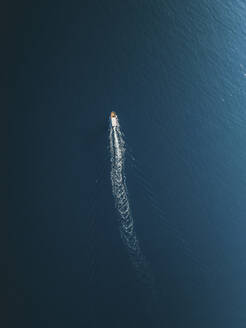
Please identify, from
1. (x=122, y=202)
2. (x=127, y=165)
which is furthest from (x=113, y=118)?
(x=122, y=202)

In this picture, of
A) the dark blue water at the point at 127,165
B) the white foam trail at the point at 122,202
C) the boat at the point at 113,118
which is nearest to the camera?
the dark blue water at the point at 127,165

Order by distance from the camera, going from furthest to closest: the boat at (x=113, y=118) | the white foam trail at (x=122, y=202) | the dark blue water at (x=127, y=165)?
the boat at (x=113, y=118), the white foam trail at (x=122, y=202), the dark blue water at (x=127, y=165)

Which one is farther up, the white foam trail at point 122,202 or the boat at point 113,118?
the boat at point 113,118

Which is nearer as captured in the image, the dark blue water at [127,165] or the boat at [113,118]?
the dark blue water at [127,165]

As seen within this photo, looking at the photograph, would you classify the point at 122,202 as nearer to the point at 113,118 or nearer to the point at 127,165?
the point at 127,165

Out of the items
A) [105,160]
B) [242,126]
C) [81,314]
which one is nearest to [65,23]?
[105,160]
